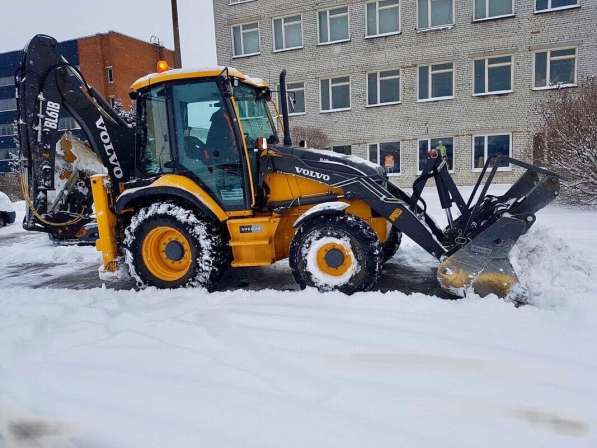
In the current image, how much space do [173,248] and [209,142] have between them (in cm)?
128

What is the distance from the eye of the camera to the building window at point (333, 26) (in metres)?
18.4

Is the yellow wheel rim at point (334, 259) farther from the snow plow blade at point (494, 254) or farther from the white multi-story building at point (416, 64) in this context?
the white multi-story building at point (416, 64)

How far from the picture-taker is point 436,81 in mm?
17531

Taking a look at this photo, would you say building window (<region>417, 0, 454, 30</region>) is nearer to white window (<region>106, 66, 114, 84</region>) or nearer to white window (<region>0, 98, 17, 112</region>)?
white window (<region>106, 66, 114, 84</region>)

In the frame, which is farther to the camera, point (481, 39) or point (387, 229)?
point (481, 39)

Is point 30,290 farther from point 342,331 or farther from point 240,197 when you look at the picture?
point 342,331

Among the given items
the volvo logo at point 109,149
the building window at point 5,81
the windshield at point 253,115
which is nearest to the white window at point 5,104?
the building window at point 5,81

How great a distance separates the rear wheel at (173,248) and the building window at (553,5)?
1706cm

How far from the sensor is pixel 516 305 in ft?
13.0

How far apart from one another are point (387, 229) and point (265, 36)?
16884 mm

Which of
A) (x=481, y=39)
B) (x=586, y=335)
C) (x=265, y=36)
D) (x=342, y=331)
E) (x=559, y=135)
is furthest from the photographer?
(x=265, y=36)

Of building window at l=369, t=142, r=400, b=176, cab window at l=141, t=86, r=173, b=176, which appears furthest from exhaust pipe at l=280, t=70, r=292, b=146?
building window at l=369, t=142, r=400, b=176

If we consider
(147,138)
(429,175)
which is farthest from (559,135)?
(147,138)

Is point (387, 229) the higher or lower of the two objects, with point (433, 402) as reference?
higher
